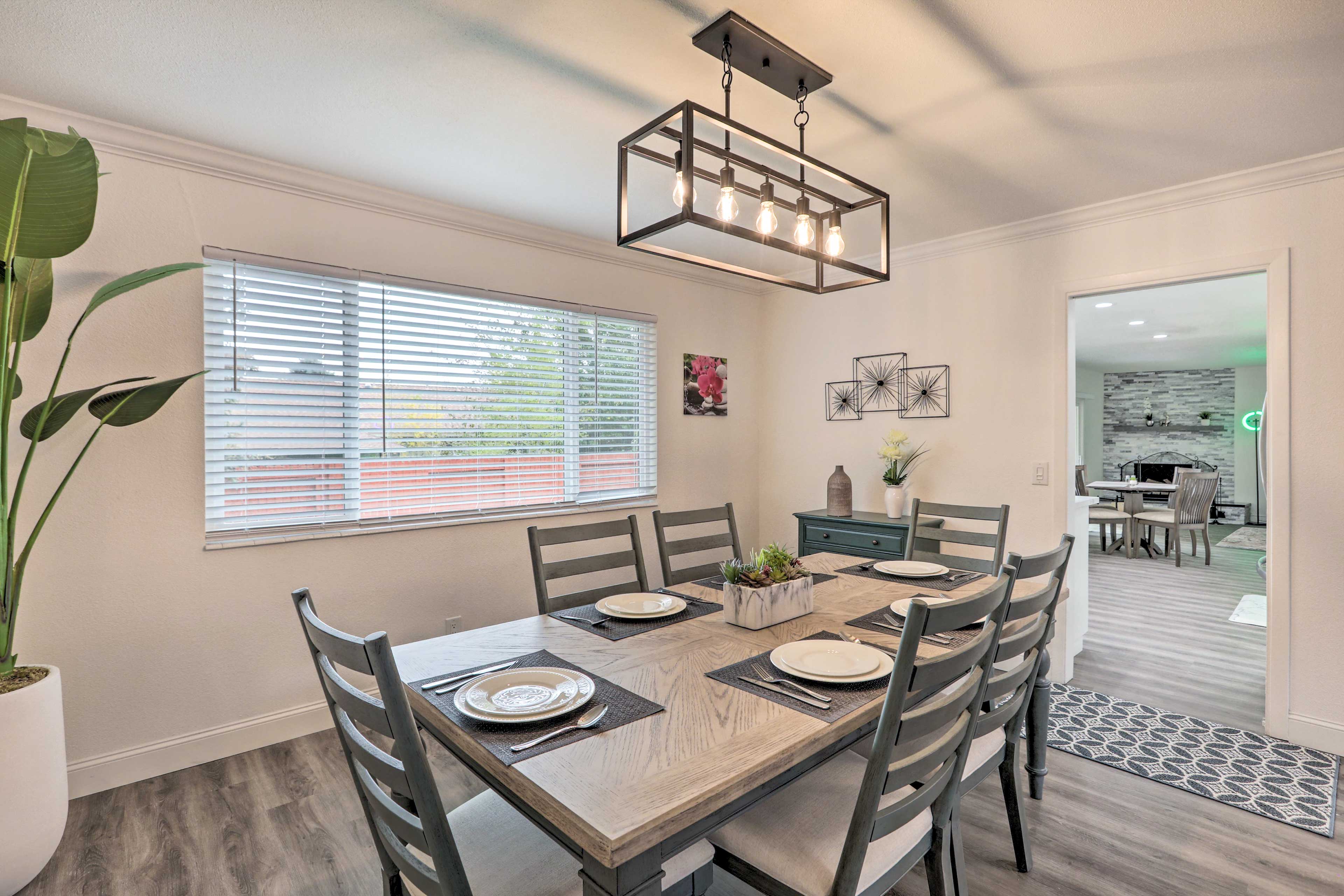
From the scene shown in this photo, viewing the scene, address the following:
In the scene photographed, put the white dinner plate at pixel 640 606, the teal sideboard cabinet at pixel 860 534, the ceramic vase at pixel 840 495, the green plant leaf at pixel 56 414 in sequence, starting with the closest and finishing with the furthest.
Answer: the white dinner plate at pixel 640 606, the green plant leaf at pixel 56 414, the teal sideboard cabinet at pixel 860 534, the ceramic vase at pixel 840 495

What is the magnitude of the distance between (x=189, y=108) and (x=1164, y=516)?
28.6ft

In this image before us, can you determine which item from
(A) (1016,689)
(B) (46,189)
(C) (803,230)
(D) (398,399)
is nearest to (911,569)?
(A) (1016,689)

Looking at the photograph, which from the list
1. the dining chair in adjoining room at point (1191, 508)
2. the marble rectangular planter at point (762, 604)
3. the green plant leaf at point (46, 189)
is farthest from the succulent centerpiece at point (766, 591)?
the dining chair in adjoining room at point (1191, 508)

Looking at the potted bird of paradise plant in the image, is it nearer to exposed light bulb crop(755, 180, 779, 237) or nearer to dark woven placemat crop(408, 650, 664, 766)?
dark woven placemat crop(408, 650, 664, 766)

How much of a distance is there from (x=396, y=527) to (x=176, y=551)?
831 mm

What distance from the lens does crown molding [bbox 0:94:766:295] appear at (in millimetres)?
2305

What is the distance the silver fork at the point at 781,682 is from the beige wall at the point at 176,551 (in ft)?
7.06

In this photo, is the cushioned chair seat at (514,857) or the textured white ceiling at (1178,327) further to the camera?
the textured white ceiling at (1178,327)

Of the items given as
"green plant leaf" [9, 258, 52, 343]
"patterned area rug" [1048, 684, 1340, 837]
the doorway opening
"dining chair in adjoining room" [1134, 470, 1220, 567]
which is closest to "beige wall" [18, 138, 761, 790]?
"green plant leaf" [9, 258, 52, 343]

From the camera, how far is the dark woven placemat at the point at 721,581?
7.82 feet

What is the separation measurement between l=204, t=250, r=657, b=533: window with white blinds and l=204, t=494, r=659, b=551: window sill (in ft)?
0.08

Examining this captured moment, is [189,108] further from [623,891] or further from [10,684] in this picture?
[623,891]

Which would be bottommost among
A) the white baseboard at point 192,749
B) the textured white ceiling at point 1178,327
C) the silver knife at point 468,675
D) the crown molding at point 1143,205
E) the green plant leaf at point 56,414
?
the white baseboard at point 192,749

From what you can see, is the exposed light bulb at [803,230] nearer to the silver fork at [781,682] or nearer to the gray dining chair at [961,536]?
the silver fork at [781,682]
